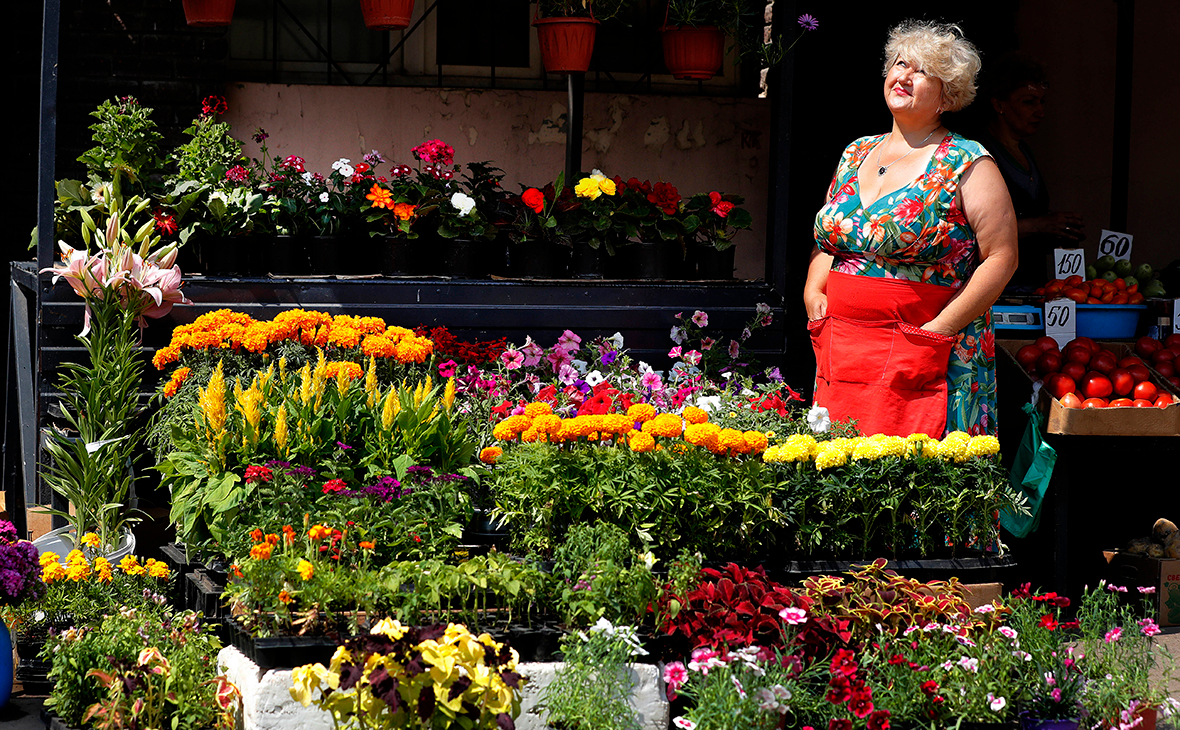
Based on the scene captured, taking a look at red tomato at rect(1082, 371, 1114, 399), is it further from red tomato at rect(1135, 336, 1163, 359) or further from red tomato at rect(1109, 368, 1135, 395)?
red tomato at rect(1135, 336, 1163, 359)

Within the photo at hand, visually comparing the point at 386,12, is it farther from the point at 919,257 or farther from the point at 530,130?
the point at 919,257

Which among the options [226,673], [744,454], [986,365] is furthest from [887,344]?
[226,673]

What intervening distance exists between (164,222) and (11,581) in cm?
208

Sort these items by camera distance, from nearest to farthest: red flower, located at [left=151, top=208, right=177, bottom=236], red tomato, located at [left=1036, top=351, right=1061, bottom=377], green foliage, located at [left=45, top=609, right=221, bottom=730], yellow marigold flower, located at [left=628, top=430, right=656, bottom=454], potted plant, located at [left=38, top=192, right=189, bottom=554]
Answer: green foliage, located at [left=45, top=609, right=221, bottom=730]
yellow marigold flower, located at [left=628, top=430, right=656, bottom=454]
potted plant, located at [left=38, top=192, right=189, bottom=554]
red tomato, located at [left=1036, top=351, right=1061, bottom=377]
red flower, located at [left=151, top=208, right=177, bottom=236]

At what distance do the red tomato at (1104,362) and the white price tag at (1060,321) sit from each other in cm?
26

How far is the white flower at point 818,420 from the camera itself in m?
3.93

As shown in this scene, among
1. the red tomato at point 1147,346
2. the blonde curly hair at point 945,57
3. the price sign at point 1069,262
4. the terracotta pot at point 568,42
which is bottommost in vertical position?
the red tomato at point 1147,346

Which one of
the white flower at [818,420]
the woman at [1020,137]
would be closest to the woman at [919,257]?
the white flower at [818,420]

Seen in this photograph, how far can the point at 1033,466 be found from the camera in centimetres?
471

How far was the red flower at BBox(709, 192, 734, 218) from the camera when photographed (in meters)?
5.47

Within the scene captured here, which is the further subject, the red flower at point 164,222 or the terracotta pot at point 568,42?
the terracotta pot at point 568,42

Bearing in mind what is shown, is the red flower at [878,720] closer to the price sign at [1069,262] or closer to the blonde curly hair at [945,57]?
the blonde curly hair at [945,57]

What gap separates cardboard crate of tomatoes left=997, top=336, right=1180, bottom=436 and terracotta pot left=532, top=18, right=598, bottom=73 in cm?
230

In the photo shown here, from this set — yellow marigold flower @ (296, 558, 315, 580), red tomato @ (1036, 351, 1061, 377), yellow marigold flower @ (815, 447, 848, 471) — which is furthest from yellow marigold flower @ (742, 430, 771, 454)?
red tomato @ (1036, 351, 1061, 377)
